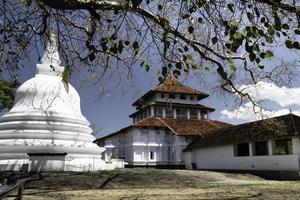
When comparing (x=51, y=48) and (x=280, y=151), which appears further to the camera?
(x=280, y=151)

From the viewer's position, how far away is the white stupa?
1836cm

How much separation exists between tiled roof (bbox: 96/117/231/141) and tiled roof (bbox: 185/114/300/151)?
2064 millimetres

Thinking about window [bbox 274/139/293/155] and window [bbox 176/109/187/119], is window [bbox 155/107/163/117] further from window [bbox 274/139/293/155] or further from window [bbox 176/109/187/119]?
window [bbox 274/139/293/155]

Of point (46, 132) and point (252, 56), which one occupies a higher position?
point (46, 132)

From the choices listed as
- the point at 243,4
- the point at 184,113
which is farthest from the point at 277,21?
the point at 184,113

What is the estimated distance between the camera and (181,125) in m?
38.2

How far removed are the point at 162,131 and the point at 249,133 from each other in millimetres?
13037

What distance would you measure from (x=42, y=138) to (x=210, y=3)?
53.2 feet

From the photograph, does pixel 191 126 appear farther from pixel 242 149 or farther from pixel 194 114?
pixel 242 149

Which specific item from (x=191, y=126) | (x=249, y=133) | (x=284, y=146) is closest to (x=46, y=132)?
(x=249, y=133)

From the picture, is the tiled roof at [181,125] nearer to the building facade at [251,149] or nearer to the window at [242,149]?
the building facade at [251,149]

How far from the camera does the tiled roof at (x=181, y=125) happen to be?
36.1 meters

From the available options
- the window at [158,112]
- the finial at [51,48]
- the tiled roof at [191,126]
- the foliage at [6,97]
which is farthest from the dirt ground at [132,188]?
the window at [158,112]

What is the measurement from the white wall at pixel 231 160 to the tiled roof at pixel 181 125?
246 cm
